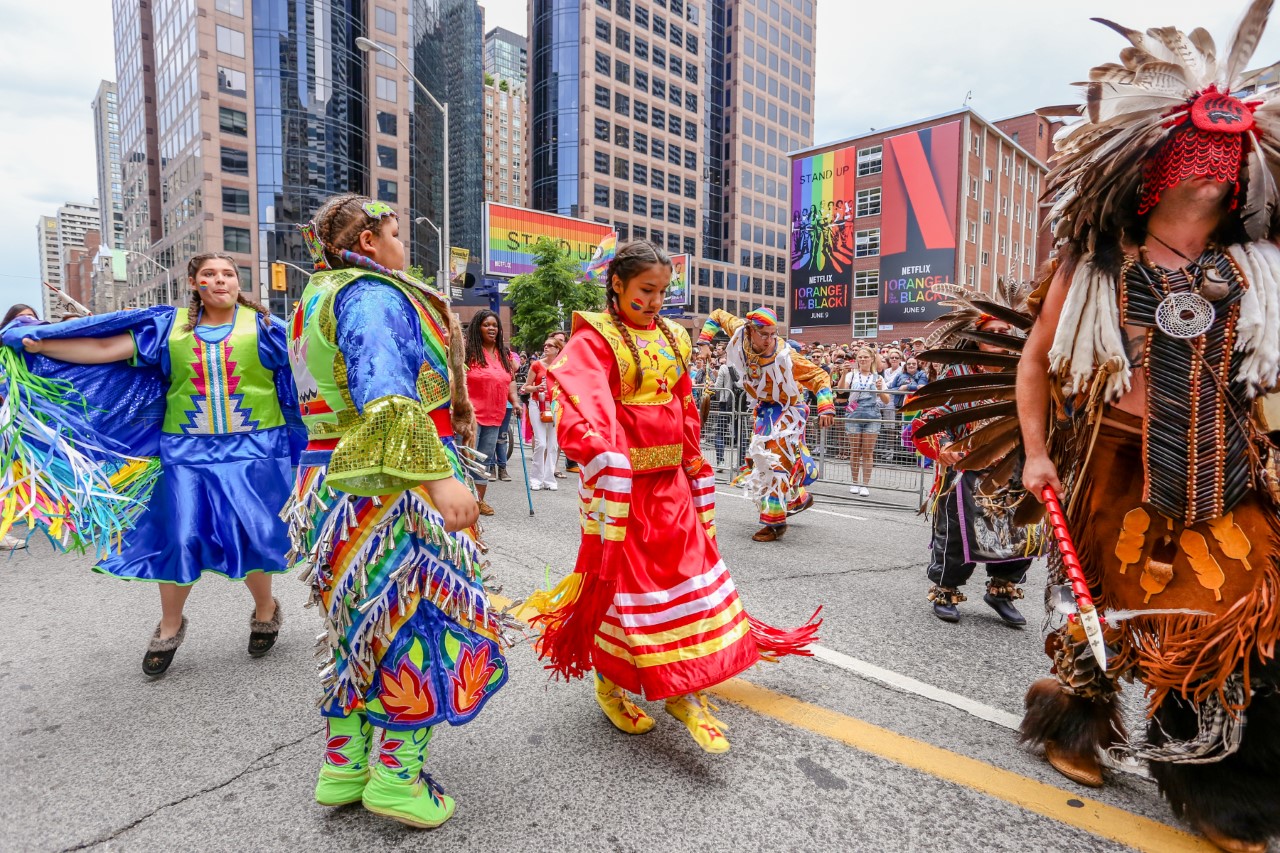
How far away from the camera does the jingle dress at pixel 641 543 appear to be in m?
2.37

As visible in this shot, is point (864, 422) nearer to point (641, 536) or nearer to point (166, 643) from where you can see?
point (641, 536)

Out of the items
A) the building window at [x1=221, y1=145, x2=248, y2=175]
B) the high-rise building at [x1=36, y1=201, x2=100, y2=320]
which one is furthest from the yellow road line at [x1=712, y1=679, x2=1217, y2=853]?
the high-rise building at [x1=36, y1=201, x2=100, y2=320]

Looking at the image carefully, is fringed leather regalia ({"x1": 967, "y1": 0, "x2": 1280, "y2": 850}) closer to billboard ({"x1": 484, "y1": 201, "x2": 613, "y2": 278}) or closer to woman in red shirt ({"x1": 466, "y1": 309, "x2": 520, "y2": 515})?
woman in red shirt ({"x1": 466, "y1": 309, "x2": 520, "y2": 515})

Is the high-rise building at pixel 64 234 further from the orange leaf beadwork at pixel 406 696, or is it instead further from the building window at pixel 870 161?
the orange leaf beadwork at pixel 406 696

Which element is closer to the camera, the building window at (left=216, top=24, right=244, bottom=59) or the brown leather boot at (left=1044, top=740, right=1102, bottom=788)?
the brown leather boot at (left=1044, top=740, right=1102, bottom=788)

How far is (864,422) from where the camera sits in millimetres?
9055

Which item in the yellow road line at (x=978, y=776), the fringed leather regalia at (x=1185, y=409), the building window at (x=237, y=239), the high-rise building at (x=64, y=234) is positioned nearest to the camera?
the fringed leather regalia at (x=1185, y=409)

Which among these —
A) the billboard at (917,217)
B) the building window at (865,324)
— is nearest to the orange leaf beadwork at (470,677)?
the billboard at (917,217)

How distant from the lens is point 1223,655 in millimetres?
1853

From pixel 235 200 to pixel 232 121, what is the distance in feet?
17.9

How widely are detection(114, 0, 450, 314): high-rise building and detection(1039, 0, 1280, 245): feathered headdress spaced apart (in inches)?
2121

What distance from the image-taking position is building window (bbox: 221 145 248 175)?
4891 centimetres

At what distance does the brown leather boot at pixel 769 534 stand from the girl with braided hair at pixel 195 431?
12.6ft

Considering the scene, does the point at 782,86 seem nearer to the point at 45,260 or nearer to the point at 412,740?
the point at 412,740
